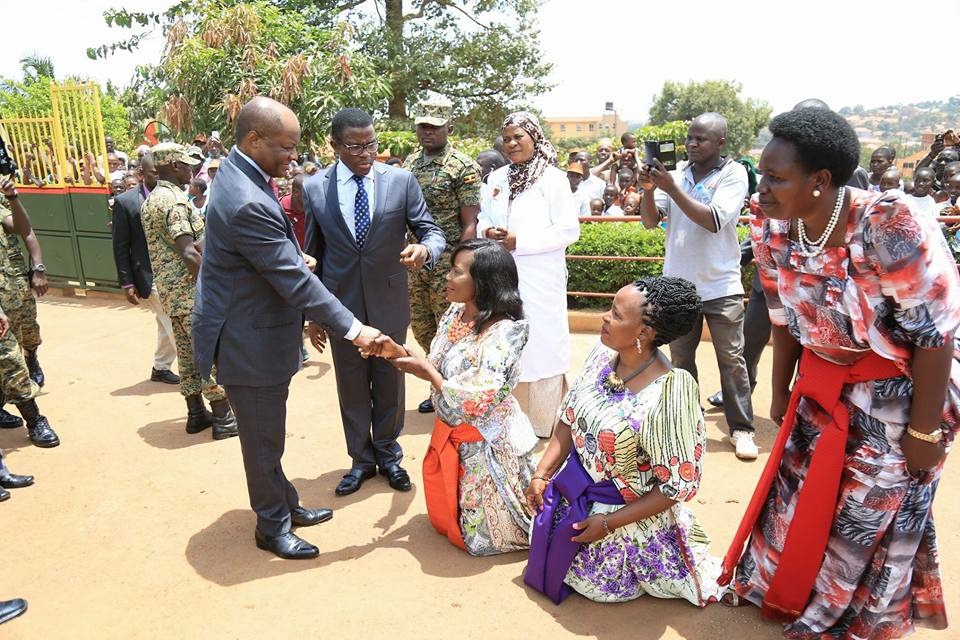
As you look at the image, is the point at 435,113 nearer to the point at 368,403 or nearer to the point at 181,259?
the point at 181,259

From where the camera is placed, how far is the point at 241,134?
3.15 metres

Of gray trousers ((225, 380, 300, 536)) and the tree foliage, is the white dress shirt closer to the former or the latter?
gray trousers ((225, 380, 300, 536))

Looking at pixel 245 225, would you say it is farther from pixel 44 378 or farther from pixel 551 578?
pixel 44 378

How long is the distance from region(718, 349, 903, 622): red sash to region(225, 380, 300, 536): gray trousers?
2173 millimetres

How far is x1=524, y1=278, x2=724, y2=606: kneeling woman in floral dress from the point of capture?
109 inches

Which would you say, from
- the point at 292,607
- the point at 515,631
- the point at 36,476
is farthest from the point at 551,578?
the point at 36,476

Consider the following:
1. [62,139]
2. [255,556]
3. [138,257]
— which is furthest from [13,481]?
[62,139]

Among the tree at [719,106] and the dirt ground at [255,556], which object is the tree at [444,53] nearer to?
the dirt ground at [255,556]

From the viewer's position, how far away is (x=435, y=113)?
5.16m

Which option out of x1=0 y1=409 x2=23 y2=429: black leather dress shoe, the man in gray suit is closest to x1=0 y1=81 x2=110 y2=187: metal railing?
x1=0 y1=409 x2=23 y2=429: black leather dress shoe

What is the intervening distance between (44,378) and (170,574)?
4.01 m

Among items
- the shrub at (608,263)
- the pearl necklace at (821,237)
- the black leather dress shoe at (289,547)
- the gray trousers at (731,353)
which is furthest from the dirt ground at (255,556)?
the shrub at (608,263)

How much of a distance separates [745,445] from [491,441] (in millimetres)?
1916

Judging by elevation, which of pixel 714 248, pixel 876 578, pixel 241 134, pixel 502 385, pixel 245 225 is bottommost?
pixel 876 578
